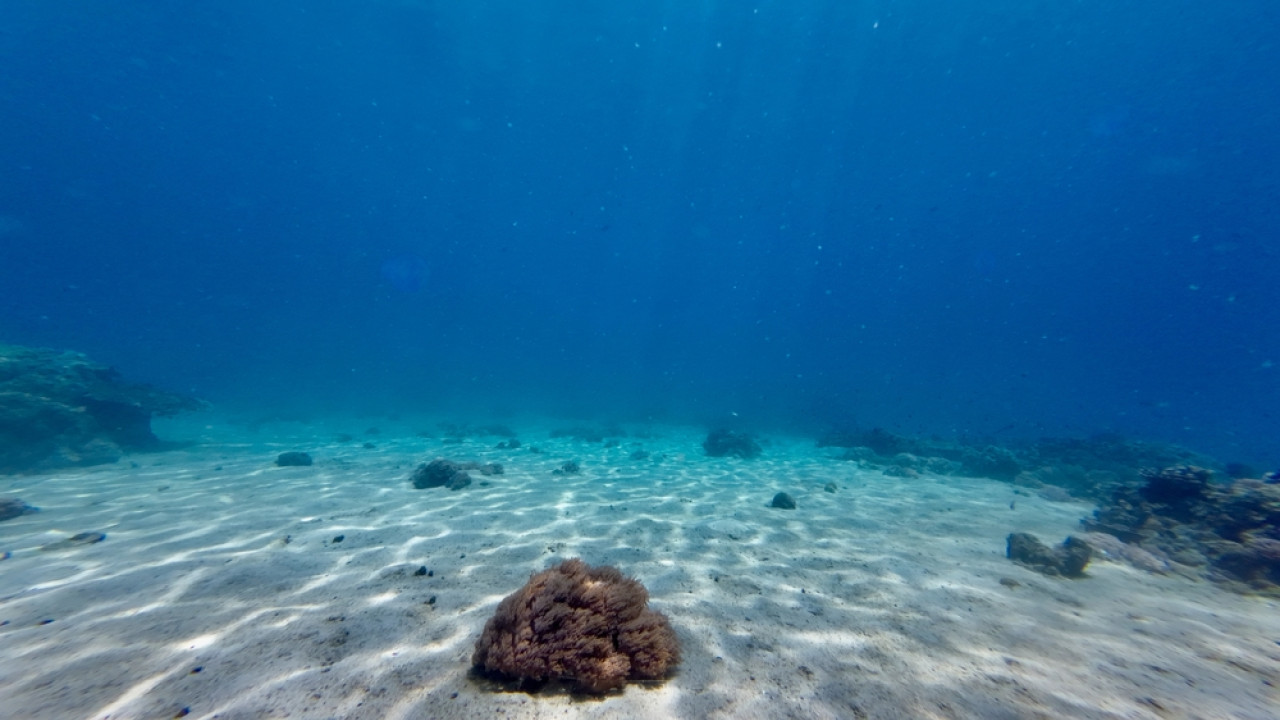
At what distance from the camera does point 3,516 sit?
6.71 m

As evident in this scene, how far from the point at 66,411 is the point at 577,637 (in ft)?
62.8

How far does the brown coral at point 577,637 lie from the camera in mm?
2602

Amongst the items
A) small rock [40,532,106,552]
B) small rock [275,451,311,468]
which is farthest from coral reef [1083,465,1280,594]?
small rock [275,451,311,468]

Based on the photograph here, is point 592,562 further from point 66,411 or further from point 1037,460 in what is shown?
point 1037,460

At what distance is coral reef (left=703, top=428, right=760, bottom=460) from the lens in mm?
17312

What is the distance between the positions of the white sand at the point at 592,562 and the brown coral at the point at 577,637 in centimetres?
12

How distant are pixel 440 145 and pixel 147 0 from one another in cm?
3358

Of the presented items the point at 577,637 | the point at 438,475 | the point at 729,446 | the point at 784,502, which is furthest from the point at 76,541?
the point at 729,446

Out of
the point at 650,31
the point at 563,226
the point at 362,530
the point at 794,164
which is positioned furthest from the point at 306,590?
the point at 563,226

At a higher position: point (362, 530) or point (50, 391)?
point (50, 391)

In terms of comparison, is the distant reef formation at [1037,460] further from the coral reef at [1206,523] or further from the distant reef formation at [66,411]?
the distant reef formation at [66,411]

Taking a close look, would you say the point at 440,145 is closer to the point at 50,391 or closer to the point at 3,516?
the point at 50,391

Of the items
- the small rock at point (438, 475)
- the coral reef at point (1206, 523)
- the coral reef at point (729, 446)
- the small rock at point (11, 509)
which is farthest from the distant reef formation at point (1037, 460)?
the small rock at point (11, 509)

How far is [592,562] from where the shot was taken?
5.16 meters
